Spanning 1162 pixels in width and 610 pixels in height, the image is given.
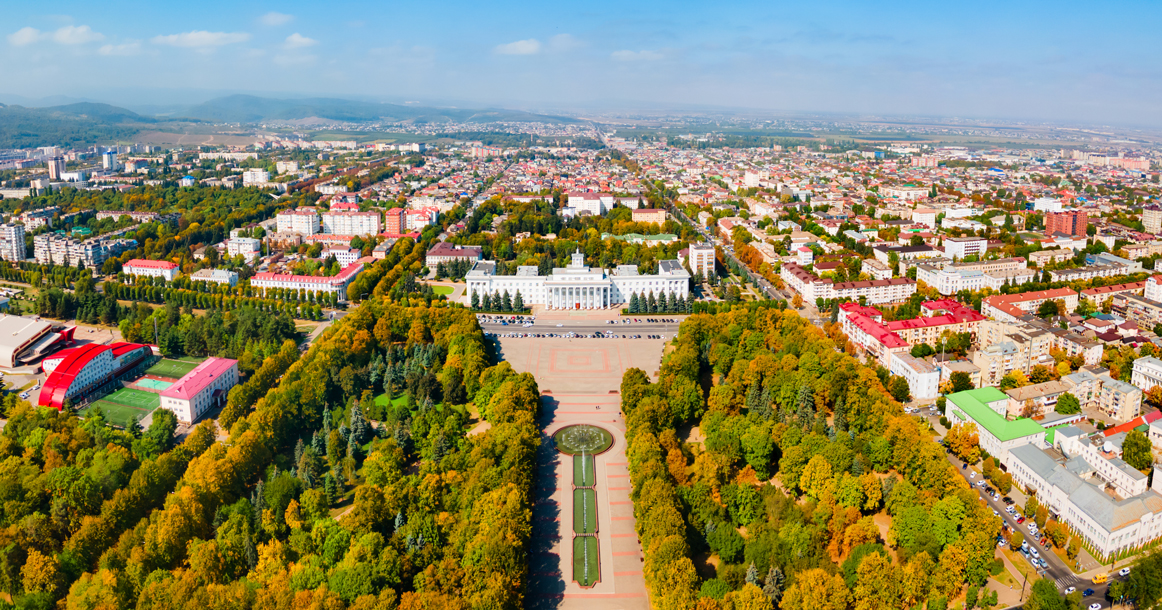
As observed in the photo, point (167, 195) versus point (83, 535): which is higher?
point (167, 195)

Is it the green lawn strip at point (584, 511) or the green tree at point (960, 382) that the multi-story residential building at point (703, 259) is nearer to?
the green tree at point (960, 382)

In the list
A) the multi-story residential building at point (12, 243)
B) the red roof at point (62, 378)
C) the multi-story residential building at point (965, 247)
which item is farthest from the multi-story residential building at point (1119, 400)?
the multi-story residential building at point (12, 243)

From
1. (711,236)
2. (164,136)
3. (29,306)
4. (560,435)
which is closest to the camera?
(560,435)

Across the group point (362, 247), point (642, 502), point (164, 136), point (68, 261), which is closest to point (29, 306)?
point (68, 261)

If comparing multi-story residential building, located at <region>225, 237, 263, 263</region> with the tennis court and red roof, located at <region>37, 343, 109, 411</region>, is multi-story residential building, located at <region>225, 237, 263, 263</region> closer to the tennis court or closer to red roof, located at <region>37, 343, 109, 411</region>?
red roof, located at <region>37, 343, 109, 411</region>

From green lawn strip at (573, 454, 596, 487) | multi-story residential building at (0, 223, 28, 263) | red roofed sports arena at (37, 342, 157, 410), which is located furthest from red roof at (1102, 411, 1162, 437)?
multi-story residential building at (0, 223, 28, 263)

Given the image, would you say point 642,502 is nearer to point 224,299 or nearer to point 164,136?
point 224,299
